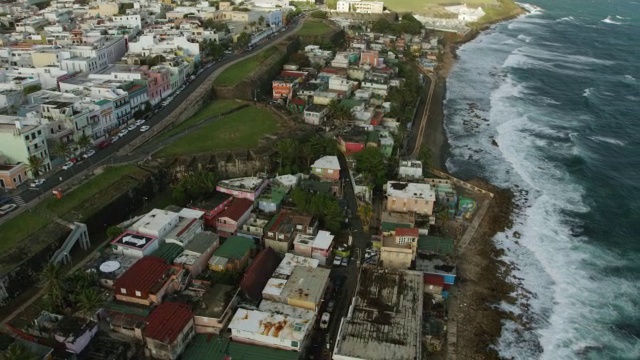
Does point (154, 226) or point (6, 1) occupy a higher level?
point (6, 1)

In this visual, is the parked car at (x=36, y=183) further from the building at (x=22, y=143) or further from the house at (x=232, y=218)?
the house at (x=232, y=218)

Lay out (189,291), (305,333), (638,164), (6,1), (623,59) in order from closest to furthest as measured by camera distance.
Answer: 1. (305,333)
2. (189,291)
3. (638,164)
4. (623,59)
5. (6,1)

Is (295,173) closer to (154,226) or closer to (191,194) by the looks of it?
(191,194)

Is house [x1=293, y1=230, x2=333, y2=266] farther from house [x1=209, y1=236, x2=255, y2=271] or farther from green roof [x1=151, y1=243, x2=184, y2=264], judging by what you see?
green roof [x1=151, y1=243, x2=184, y2=264]

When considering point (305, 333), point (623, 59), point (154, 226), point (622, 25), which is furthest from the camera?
point (622, 25)

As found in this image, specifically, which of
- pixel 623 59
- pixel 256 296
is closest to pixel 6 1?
pixel 256 296

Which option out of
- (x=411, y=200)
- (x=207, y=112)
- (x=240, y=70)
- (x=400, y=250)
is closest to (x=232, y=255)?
(x=400, y=250)

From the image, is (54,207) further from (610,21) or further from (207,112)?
(610,21)

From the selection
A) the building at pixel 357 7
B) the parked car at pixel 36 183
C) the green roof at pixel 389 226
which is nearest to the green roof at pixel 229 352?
the green roof at pixel 389 226
